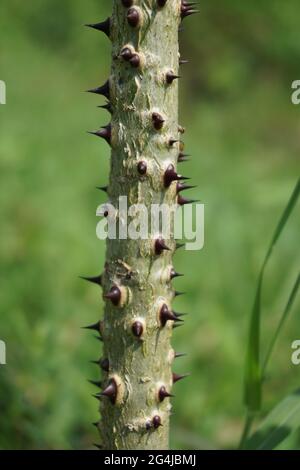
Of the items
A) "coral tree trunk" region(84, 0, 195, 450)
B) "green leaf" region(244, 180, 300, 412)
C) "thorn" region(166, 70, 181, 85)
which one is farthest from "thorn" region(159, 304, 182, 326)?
"thorn" region(166, 70, 181, 85)

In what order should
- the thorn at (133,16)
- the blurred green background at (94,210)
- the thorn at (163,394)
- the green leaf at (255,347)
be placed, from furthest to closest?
1. the blurred green background at (94,210)
2. the green leaf at (255,347)
3. the thorn at (163,394)
4. the thorn at (133,16)

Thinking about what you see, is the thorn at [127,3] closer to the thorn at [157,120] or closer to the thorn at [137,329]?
the thorn at [157,120]

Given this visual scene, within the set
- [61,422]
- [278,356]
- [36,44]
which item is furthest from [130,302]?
[36,44]

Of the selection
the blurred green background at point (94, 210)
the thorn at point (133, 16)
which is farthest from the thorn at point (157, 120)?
the blurred green background at point (94, 210)

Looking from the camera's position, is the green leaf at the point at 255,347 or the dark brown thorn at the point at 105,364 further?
the green leaf at the point at 255,347

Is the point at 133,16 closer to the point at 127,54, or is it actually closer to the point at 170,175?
the point at 127,54

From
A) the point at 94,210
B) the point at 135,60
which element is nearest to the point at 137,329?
the point at 135,60

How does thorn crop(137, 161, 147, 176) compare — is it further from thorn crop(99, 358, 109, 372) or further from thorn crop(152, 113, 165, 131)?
thorn crop(99, 358, 109, 372)
